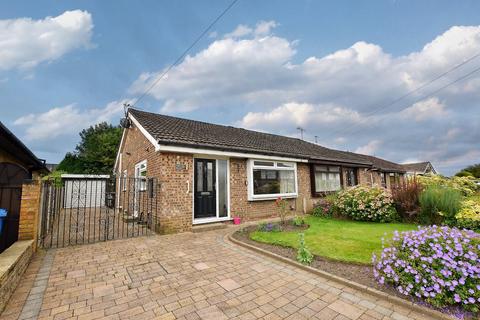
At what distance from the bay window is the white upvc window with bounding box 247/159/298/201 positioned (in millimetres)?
2046

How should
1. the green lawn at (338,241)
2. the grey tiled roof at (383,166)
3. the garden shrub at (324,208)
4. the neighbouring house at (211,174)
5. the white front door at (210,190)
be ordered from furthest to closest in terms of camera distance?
1. the grey tiled roof at (383,166)
2. the garden shrub at (324,208)
3. the white front door at (210,190)
4. the neighbouring house at (211,174)
5. the green lawn at (338,241)

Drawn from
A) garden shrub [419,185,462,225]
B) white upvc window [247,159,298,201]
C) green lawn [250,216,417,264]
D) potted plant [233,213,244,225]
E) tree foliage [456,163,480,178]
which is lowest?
green lawn [250,216,417,264]

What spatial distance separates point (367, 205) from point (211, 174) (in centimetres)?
644

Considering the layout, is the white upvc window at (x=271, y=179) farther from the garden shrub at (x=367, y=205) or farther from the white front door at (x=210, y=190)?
the garden shrub at (x=367, y=205)

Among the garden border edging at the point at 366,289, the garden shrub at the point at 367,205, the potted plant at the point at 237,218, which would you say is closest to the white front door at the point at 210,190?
the potted plant at the point at 237,218

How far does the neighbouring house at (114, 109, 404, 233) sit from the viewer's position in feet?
24.2

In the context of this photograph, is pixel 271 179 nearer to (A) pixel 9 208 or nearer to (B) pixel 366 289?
(B) pixel 366 289

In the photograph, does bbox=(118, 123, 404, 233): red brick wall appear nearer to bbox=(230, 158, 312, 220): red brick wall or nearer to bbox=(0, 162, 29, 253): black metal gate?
bbox=(230, 158, 312, 220): red brick wall

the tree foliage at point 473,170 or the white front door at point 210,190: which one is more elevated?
the tree foliage at point 473,170

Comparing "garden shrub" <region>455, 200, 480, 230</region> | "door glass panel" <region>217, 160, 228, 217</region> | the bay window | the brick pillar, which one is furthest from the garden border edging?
the bay window

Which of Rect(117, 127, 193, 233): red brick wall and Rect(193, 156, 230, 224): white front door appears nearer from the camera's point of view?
Rect(117, 127, 193, 233): red brick wall

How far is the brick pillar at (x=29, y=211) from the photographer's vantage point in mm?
4723

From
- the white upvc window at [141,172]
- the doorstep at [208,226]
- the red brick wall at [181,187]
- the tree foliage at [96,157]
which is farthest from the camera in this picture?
the tree foliage at [96,157]

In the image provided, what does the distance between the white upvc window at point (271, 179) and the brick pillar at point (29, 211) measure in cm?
665
